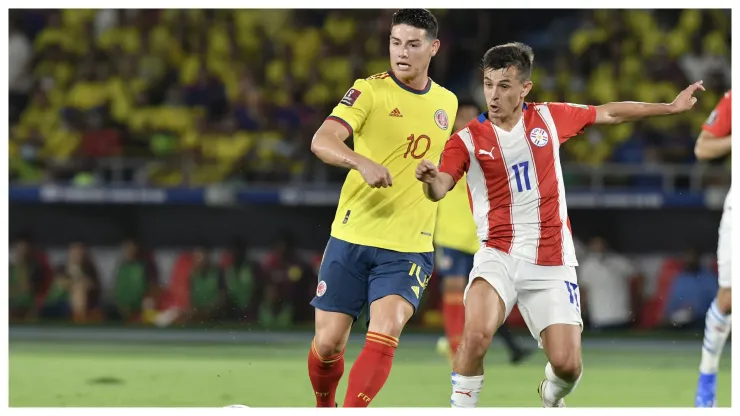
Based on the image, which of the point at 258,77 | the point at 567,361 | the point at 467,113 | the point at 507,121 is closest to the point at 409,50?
the point at 507,121

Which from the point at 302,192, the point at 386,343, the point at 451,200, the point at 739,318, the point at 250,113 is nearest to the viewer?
the point at 386,343

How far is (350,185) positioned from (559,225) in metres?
1.12

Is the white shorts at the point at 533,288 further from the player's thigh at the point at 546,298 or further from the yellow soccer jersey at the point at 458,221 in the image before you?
the yellow soccer jersey at the point at 458,221

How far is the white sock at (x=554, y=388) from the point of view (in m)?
6.01

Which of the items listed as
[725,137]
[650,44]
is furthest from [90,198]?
[725,137]

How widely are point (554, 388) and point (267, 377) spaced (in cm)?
386

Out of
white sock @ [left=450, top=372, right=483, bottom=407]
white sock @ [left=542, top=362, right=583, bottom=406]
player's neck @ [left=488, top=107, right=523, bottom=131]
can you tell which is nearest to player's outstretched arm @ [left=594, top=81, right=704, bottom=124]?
player's neck @ [left=488, top=107, right=523, bottom=131]

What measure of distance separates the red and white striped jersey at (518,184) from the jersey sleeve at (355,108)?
0.47 metres

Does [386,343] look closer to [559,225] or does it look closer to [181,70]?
[559,225]

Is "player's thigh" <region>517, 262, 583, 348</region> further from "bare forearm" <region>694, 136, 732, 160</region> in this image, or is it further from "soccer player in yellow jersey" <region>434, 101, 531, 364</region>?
"soccer player in yellow jersey" <region>434, 101, 531, 364</region>

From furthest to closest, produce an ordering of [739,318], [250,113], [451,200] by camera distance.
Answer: [250,113]
[451,200]
[739,318]

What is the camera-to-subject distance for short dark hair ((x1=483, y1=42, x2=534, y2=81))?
19.4 feet

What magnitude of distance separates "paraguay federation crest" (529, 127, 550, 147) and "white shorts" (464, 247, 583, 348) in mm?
589

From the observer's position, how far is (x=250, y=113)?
50.5 ft
